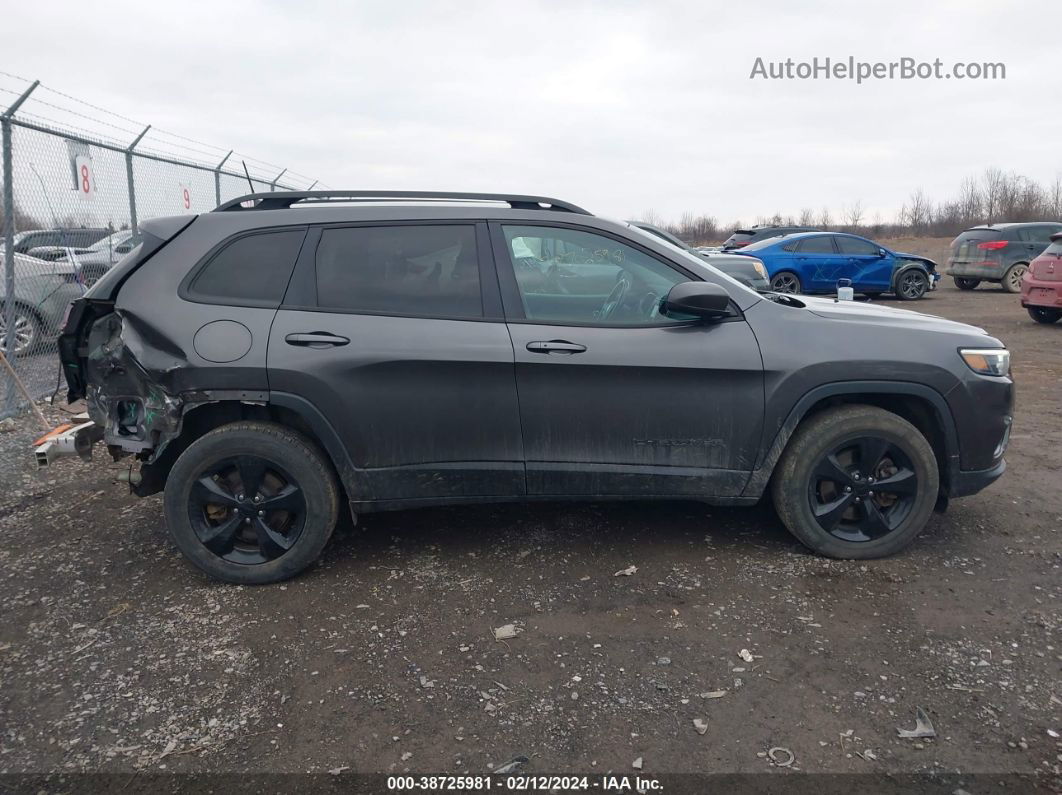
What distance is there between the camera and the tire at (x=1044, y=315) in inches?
470

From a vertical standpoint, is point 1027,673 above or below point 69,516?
below

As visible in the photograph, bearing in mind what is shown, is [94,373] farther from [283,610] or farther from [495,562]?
[495,562]

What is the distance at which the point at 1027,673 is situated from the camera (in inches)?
110

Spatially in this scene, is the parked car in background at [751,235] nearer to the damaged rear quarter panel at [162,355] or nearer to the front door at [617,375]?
the front door at [617,375]

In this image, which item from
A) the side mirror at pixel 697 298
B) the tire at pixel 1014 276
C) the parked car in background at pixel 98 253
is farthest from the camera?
the tire at pixel 1014 276

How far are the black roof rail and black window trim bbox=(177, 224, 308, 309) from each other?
22cm

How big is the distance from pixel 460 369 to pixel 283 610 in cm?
136

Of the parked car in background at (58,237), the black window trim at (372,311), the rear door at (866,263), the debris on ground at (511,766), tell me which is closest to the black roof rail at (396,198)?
the black window trim at (372,311)

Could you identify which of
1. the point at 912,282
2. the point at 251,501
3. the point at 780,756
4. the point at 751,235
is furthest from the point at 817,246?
the point at 780,756

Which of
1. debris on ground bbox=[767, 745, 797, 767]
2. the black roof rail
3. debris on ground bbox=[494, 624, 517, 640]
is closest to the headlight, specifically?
the black roof rail

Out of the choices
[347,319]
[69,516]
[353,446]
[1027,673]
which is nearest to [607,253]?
[347,319]

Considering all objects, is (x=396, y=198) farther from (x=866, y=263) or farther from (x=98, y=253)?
(x=866, y=263)

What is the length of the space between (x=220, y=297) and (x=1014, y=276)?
1847cm

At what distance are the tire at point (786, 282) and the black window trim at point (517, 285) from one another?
1249 cm
